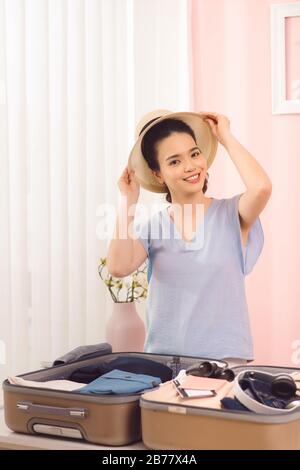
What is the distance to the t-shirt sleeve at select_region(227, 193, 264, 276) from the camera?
1.44 metres

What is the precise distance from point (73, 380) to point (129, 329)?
2.35ft

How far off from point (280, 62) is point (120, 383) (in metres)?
1.65

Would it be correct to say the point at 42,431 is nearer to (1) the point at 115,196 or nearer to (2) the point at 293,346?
(1) the point at 115,196

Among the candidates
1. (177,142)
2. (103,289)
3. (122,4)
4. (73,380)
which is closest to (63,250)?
(103,289)

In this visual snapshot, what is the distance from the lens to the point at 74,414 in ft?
2.97

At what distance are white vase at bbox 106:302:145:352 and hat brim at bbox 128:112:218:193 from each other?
0.47 m

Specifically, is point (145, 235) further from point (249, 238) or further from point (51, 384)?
point (51, 384)

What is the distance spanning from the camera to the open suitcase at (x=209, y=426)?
79 cm

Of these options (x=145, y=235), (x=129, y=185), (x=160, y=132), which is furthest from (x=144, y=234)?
(x=160, y=132)

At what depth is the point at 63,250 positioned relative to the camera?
6.09ft

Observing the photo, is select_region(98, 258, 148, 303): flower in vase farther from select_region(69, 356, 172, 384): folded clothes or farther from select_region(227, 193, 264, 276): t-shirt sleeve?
select_region(69, 356, 172, 384): folded clothes

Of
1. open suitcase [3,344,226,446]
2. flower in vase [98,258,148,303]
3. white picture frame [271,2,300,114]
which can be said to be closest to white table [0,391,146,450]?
open suitcase [3,344,226,446]

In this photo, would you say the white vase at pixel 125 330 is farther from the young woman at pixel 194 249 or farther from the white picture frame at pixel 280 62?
the white picture frame at pixel 280 62

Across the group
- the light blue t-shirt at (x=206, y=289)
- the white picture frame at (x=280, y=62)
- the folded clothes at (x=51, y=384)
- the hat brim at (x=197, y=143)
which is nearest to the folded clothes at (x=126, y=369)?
the folded clothes at (x=51, y=384)
